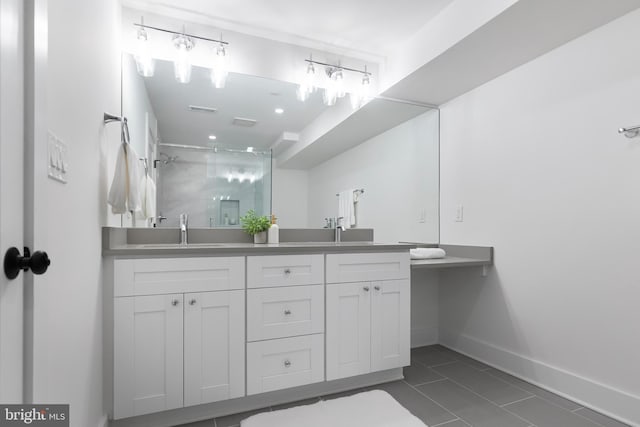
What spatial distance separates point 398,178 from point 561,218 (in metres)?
1.27

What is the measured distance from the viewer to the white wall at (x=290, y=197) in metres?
2.51

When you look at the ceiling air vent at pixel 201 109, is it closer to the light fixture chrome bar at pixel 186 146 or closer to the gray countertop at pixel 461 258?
the light fixture chrome bar at pixel 186 146

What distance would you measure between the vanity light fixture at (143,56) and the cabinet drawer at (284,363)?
1.83 meters

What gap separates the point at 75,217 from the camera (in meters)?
1.23

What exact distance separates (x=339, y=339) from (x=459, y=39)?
1963 millimetres

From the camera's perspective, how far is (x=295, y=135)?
2.61 meters

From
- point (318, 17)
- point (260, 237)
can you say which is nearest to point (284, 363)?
point (260, 237)

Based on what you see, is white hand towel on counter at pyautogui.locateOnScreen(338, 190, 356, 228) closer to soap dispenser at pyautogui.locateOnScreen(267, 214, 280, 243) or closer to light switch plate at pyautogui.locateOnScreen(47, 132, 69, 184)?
soap dispenser at pyautogui.locateOnScreen(267, 214, 280, 243)

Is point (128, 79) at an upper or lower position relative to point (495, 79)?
lower

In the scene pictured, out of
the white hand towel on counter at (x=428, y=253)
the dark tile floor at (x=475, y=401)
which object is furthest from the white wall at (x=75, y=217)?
the white hand towel on counter at (x=428, y=253)

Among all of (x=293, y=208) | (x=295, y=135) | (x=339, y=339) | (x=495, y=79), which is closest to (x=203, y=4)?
(x=295, y=135)

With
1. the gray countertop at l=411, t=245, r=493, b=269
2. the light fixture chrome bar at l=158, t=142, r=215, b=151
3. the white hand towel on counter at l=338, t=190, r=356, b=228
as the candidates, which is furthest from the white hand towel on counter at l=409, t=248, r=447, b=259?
the light fixture chrome bar at l=158, t=142, r=215, b=151

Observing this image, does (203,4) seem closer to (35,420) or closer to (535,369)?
(35,420)

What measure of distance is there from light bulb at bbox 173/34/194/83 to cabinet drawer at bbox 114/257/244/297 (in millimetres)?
1298
